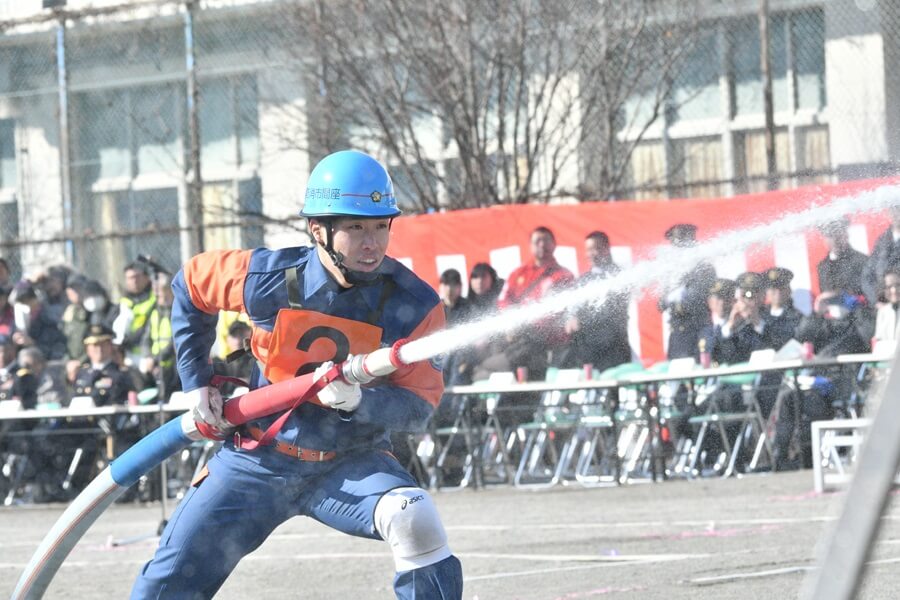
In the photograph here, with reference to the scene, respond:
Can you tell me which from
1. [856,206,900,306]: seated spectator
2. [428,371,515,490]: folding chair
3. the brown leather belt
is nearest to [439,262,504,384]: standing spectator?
[428,371,515,490]: folding chair

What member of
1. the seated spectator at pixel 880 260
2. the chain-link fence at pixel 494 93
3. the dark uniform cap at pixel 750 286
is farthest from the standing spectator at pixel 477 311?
the seated spectator at pixel 880 260

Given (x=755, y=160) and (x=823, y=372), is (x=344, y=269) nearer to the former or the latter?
(x=823, y=372)

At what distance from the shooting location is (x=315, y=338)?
5324mm

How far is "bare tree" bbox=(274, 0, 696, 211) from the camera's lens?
16000 mm

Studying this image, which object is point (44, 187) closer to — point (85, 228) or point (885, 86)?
point (85, 228)

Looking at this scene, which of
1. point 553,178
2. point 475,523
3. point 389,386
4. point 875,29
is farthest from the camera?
point 553,178

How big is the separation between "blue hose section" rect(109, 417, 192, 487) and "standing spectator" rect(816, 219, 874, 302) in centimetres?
780

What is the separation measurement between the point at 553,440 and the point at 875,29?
519 centimetres

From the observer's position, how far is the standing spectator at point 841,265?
1258 cm

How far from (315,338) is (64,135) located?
15.2 m

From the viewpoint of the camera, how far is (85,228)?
22.1 metres

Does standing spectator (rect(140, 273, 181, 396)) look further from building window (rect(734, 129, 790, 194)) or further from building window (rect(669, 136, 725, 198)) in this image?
building window (rect(669, 136, 725, 198))

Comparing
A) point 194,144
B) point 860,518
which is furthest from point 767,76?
point 860,518

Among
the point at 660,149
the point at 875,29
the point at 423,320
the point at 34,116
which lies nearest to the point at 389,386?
the point at 423,320
